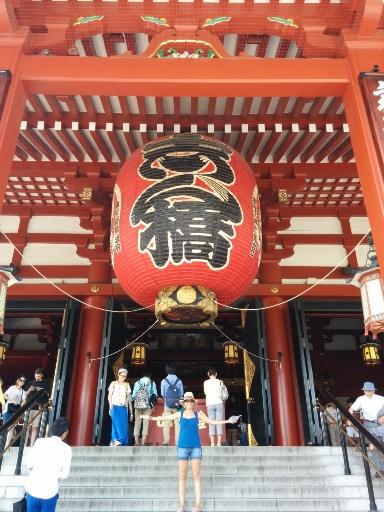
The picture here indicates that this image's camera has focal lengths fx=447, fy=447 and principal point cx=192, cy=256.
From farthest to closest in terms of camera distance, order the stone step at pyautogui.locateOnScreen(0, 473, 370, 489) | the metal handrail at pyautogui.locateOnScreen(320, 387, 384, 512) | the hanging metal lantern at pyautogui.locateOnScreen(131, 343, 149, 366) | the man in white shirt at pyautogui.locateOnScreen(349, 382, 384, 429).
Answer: the hanging metal lantern at pyautogui.locateOnScreen(131, 343, 149, 366) < the man in white shirt at pyautogui.locateOnScreen(349, 382, 384, 429) < the stone step at pyautogui.locateOnScreen(0, 473, 370, 489) < the metal handrail at pyautogui.locateOnScreen(320, 387, 384, 512)

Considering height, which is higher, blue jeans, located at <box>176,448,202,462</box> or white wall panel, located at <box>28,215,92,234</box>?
white wall panel, located at <box>28,215,92,234</box>

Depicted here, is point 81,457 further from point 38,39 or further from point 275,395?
point 38,39

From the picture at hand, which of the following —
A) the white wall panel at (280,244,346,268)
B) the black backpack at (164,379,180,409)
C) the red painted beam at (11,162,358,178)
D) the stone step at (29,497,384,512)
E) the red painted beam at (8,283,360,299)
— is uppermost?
the red painted beam at (11,162,358,178)

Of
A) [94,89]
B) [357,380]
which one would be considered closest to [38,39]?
[94,89]

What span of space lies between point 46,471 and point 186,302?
183 centimetres

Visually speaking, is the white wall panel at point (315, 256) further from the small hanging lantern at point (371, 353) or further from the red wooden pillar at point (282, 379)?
the small hanging lantern at point (371, 353)

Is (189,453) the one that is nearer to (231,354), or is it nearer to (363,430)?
(363,430)

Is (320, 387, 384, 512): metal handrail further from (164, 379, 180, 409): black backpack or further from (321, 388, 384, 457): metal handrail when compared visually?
Result: (164, 379, 180, 409): black backpack

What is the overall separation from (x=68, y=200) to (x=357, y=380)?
9.63 metres

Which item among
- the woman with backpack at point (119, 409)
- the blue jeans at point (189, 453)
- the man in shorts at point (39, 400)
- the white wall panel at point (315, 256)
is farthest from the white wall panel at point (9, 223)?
the blue jeans at point (189, 453)

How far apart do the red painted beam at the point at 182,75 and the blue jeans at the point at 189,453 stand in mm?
3668

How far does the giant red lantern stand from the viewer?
4.17 meters

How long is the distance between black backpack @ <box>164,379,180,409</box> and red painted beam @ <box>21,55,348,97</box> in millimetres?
4450

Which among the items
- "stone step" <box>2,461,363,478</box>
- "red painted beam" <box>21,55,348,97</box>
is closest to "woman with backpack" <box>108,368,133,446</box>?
"stone step" <box>2,461,363,478</box>
